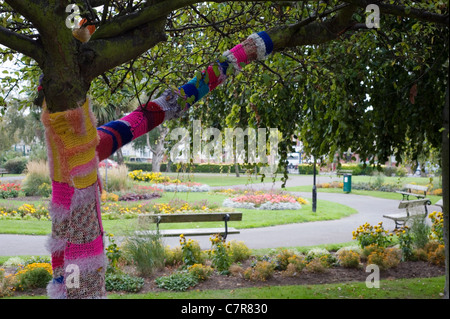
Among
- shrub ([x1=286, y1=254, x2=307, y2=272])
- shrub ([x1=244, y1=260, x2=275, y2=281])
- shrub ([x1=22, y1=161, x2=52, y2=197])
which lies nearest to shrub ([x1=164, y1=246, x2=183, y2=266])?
shrub ([x1=244, y1=260, x2=275, y2=281])

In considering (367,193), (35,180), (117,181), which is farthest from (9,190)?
(367,193)

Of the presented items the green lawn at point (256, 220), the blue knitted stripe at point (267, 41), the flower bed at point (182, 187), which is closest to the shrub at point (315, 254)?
the green lawn at point (256, 220)

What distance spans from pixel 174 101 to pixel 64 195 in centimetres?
90

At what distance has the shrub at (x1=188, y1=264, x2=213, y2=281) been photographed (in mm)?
5906

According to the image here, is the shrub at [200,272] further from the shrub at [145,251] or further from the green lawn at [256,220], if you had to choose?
the green lawn at [256,220]

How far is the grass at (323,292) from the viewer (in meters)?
5.12

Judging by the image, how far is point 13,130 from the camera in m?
30.2

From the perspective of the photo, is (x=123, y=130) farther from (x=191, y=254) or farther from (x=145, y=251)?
(x=191, y=254)

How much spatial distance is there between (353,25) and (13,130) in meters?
31.8

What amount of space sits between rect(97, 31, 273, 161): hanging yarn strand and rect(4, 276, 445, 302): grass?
120 inches

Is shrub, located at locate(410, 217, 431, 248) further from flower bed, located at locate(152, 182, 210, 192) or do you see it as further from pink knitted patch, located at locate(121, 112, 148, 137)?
flower bed, located at locate(152, 182, 210, 192)

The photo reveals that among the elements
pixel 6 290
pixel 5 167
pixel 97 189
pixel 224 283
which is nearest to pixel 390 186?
pixel 224 283

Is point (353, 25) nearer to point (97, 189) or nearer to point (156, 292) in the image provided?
point (97, 189)

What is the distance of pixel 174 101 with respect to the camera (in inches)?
104
